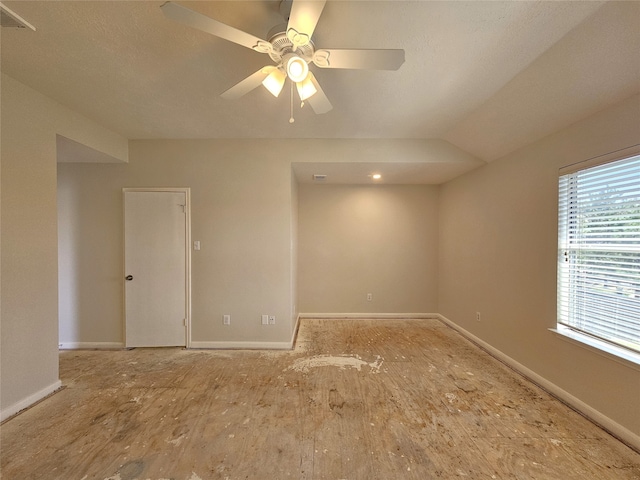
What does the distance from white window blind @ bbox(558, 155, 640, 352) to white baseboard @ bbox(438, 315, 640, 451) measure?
556 millimetres

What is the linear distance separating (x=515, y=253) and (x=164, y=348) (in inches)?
170

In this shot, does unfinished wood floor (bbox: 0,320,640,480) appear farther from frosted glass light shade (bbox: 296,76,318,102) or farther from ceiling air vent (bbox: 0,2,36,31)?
ceiling air vent (bbox: 0,2,36,31)

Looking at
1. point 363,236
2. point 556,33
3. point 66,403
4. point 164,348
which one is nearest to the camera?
point 556,33

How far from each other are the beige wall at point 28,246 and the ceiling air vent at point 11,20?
842mm

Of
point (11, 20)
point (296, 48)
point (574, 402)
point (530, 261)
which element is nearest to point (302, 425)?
point (574, 402)

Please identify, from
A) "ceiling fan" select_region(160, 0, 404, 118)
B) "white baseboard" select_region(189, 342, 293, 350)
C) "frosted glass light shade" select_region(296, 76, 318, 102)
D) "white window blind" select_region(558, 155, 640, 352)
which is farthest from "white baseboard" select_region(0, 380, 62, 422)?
"white window blind" select_region(558, 155, 640, 352)

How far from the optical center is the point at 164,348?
10.6 ft

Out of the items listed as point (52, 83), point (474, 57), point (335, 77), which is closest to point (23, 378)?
point (52, 83)

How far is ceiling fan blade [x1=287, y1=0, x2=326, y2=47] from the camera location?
1132 millimetres

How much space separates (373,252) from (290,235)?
186 cm

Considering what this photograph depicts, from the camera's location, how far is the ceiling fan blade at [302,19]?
1132 millimetres

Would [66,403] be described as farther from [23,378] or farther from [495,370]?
[495,370]

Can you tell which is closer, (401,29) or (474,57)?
(401,29)

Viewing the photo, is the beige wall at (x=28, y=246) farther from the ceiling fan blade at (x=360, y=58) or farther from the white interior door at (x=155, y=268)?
the ceiling fan blade at (x=360, y=58)
